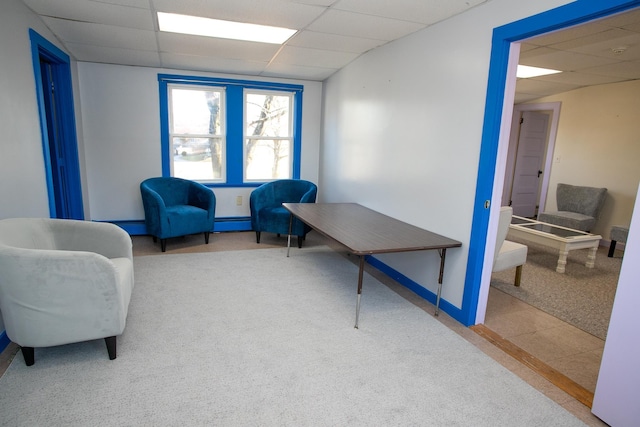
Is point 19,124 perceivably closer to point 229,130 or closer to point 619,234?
point 229,130

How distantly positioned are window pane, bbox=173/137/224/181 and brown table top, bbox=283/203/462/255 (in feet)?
6.13

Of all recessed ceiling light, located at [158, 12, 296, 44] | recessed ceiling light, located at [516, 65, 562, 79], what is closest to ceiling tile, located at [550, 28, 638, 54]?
recessed ceiling light, located at [516, 65, 562, 79]

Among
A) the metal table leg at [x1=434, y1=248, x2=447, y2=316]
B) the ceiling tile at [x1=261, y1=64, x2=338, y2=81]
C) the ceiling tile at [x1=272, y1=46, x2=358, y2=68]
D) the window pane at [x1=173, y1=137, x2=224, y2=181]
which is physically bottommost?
the metal table leg at [x1=434, y1=248, x2=447, y2=316]

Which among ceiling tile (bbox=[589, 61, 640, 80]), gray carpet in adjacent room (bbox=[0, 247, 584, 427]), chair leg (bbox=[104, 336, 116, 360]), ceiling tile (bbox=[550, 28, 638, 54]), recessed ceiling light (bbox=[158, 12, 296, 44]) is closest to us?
gray carpet in adjacent room (bbox=[0, 247, 584, 427])

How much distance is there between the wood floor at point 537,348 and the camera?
2027 mm

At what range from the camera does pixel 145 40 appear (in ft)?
11.6

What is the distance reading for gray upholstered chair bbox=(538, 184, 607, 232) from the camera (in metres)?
4.99

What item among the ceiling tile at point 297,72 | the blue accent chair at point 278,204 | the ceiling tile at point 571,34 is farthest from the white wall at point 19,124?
the ceiling tile at point 571,34

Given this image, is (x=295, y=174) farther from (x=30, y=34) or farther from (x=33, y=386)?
(x=33, y=386)

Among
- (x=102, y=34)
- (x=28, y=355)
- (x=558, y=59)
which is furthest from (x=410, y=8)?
(x=28, y=355)

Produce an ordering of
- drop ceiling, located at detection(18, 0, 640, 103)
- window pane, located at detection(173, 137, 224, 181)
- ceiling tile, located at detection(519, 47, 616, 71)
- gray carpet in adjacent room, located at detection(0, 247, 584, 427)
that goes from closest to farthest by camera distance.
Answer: gray carpet in adjacent room, located at detection(0, 247, 584, 427)
drop ceiling, located at detection(18, 0, 640, 103)
ceiling tile, located at detection(519, 47, 616, 71)
window pane, located at detection(173, 137, 224, 181)

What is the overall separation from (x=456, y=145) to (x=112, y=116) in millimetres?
4225

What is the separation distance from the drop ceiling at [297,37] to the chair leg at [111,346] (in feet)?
7.51

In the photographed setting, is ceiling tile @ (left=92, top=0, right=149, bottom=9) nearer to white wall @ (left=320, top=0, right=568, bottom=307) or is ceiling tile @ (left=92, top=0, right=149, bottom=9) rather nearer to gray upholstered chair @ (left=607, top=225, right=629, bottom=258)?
white wall @ (left=320, top=0, right=568, bottom=307)
